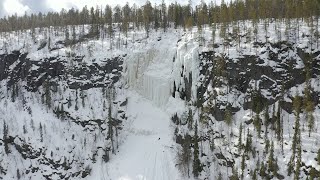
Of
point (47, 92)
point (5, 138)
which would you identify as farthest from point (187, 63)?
point (5, 138)

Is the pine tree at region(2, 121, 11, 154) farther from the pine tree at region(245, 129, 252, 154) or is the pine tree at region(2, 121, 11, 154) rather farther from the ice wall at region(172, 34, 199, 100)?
the pine tree at region(245, 129, 252, 154)

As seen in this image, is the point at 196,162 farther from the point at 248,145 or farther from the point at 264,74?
the point at 264,74

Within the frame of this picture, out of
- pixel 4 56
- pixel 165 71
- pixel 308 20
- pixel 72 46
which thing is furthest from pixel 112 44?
pixel 308 20

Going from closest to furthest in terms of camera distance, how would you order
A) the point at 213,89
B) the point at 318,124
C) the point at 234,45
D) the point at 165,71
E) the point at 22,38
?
the point at 318,124, the point at 213,89, the point at 234,45, the point at 165,71, the point at 22,38

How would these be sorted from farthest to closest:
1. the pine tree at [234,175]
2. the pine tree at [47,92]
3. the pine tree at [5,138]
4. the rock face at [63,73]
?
the rock face at [63,73] → the pine tree at [47,92] → the pine tree at [5,138] → the pine tree at [234,175]

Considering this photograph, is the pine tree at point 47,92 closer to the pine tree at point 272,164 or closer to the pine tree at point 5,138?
the pine tree at point 5,138

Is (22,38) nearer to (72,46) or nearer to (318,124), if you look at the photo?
(72,46)

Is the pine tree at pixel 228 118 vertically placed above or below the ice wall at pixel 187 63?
below

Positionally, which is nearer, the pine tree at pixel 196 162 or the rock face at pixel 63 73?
the pine tree at pixel 196 162

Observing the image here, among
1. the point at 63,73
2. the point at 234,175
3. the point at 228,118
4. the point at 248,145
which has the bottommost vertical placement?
the point at 234,175

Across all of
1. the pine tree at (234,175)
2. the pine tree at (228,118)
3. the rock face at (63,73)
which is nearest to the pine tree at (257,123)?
the pine tree at (228,118)

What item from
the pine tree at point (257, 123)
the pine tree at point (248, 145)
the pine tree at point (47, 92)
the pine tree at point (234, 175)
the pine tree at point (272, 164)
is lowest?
the pine tree at point (234, 175)
